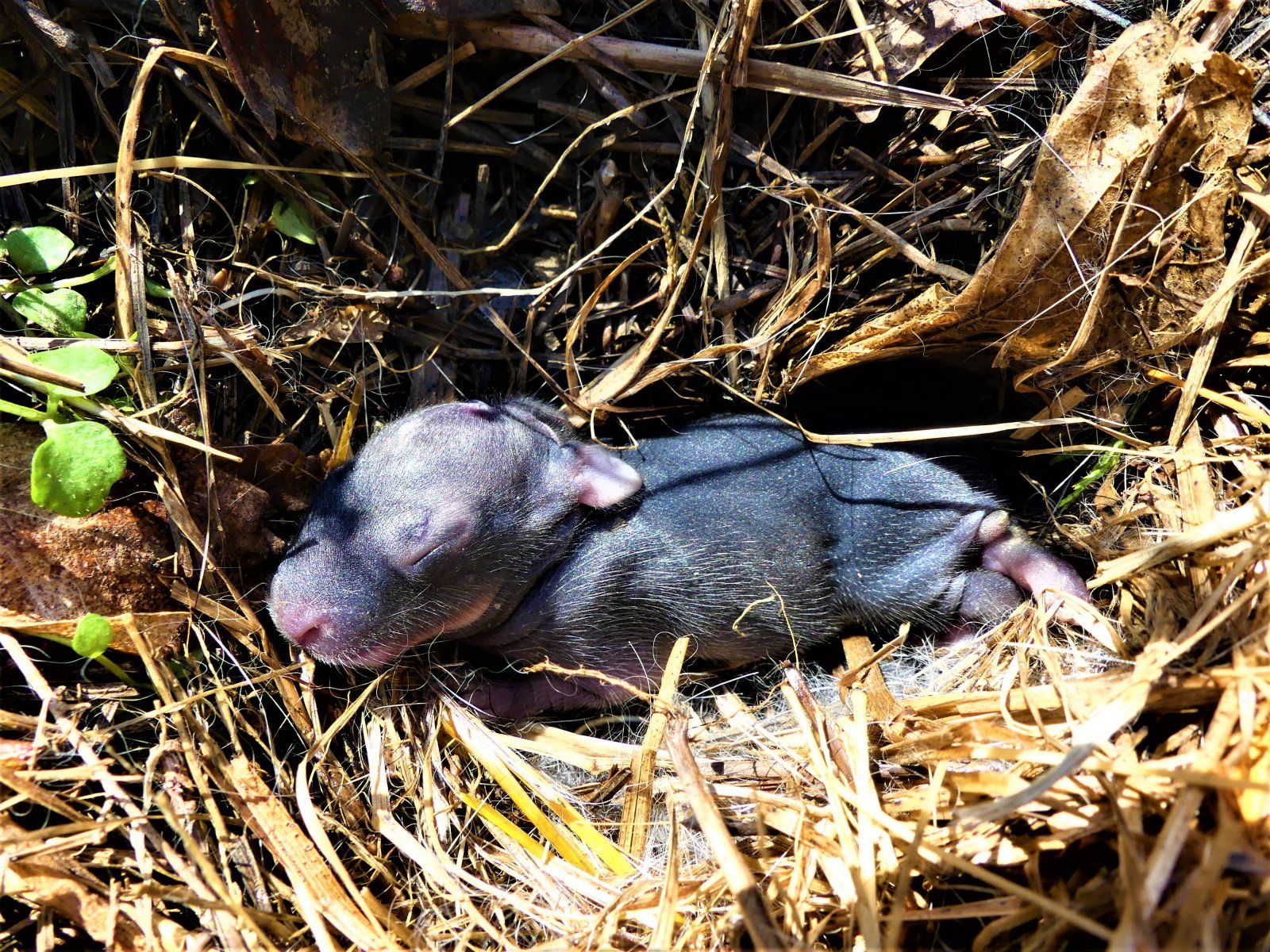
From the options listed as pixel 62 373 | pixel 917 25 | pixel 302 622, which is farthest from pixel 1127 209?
pixel 62 373

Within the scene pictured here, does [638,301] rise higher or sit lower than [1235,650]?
higher

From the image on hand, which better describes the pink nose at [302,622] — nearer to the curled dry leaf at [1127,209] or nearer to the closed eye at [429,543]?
the closed eye at [429,543]

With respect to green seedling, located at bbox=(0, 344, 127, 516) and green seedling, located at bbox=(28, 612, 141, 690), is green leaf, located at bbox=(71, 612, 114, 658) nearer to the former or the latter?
green seedling, located at bbox=(28, 612, 141, 690)

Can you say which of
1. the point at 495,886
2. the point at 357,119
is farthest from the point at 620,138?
the point at 495,886

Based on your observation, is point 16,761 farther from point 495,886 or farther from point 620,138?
point 620,138

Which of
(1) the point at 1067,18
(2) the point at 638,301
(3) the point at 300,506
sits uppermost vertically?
(1) the point at 1067,18

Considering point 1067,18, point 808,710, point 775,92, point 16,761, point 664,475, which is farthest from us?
point 664,475
